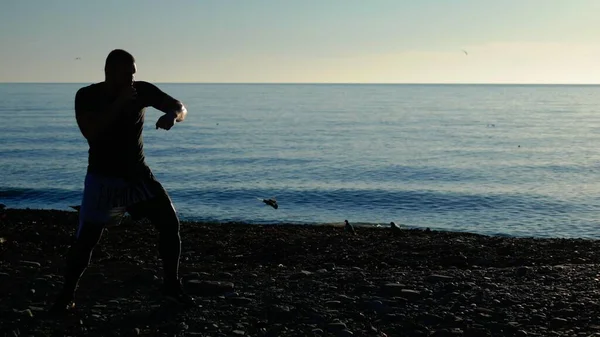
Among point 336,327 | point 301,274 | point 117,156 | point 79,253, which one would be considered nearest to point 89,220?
point 79,253

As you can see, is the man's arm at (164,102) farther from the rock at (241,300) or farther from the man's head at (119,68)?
the rock at (241,300)

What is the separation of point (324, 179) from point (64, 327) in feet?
83.4

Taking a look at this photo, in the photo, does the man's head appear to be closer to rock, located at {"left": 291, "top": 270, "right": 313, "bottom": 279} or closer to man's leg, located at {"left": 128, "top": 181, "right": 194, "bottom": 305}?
man's leg, located at {"left": 128, "top": 181, "right": 194, "bottom": 305}

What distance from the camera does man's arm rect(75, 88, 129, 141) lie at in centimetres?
604

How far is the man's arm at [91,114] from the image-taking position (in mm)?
6039

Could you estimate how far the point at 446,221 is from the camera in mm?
21594

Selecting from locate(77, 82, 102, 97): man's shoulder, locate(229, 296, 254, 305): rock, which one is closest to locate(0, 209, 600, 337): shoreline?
locate(229, 296, 254, 305): rock

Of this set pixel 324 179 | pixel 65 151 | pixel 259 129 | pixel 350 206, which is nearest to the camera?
pixel 350 206

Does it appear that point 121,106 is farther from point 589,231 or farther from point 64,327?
point 589,231

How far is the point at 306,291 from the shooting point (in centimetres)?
797

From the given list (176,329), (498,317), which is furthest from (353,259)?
(176,329)

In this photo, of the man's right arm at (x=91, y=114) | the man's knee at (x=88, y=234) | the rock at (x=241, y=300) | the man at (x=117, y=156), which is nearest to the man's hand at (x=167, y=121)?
the man at (x=117, y=156)

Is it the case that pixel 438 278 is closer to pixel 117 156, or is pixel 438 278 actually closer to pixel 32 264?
pixel 117 156

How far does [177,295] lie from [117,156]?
168cm
